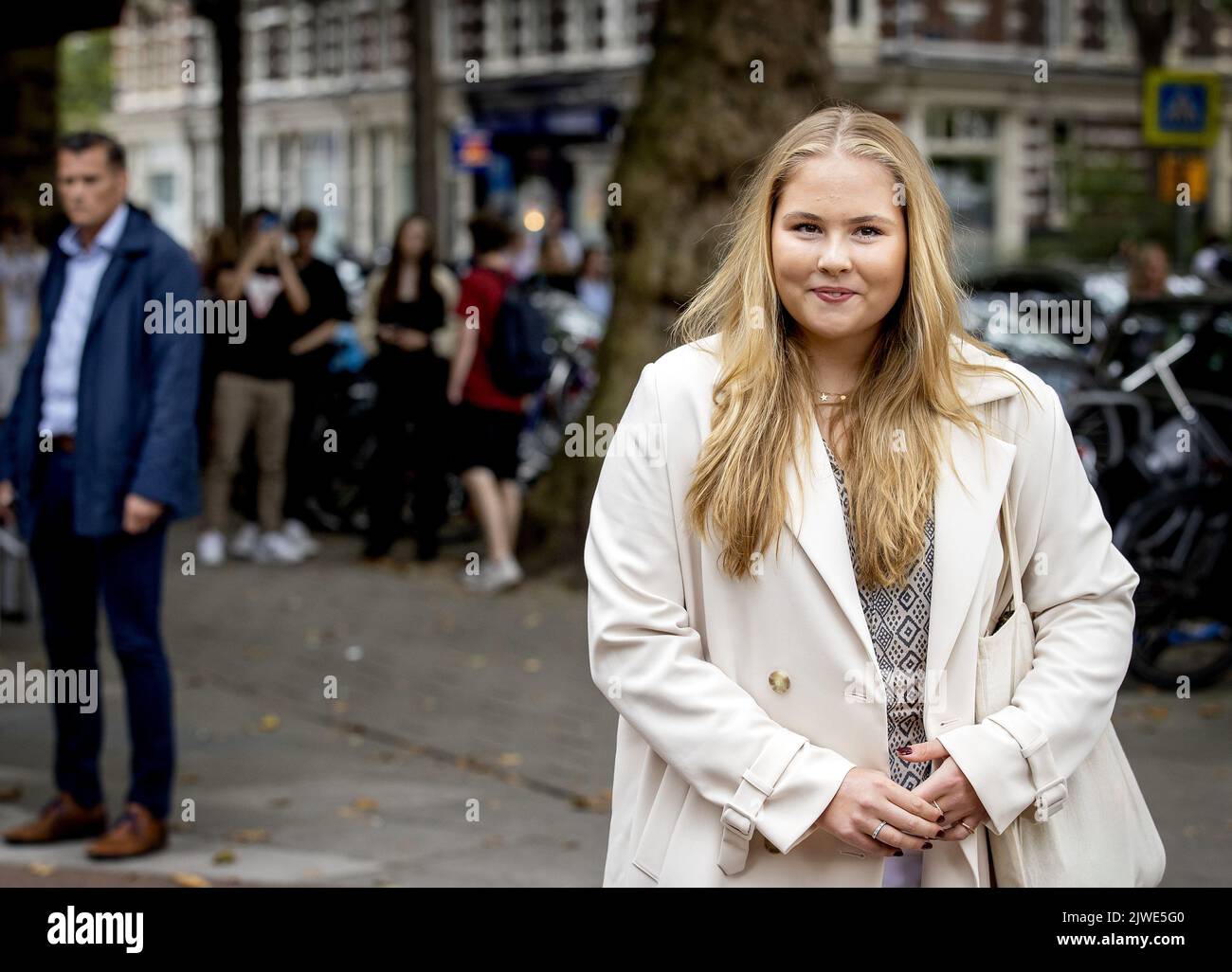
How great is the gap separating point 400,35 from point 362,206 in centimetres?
448

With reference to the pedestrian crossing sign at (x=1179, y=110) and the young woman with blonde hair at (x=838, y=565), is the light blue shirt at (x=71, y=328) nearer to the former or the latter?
the young woman with blonde hair at (x=838, y=565)

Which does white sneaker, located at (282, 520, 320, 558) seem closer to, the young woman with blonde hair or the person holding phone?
the person holding phone

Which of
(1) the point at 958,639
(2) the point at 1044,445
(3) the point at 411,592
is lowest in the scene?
(3) the point at 411,592

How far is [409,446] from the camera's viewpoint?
12336mm

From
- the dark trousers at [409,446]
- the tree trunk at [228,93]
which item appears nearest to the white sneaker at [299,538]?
the dark trousers at [409,446]

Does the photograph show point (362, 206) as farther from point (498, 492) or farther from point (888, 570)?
point (888, 570)

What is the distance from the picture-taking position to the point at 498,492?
11.4 meters

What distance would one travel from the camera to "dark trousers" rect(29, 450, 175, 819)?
587cm

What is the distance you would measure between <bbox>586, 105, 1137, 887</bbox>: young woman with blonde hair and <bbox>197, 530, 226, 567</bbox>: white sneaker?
975 centimetres

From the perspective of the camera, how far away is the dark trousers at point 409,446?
1206 cm

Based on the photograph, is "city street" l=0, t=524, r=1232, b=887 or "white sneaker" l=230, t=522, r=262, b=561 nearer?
"city street" l=0, t=524, r=1232, b=887

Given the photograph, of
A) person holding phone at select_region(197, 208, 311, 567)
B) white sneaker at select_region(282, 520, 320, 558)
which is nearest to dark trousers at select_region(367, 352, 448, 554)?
A: white sneaker at select_region(282, 520, 320, 558)

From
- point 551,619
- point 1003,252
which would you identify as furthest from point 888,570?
point 1003,252

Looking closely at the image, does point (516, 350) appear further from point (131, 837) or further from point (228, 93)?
point (228, 93)
